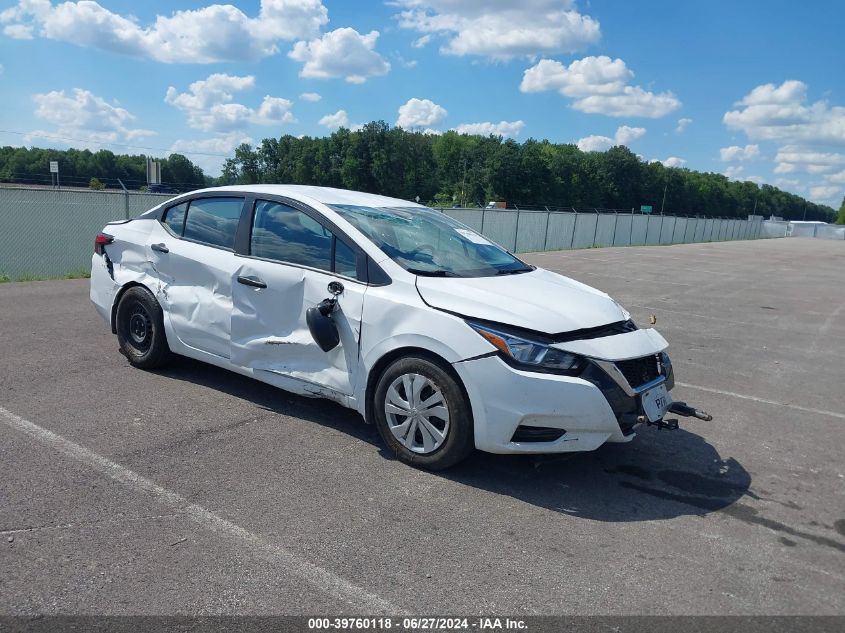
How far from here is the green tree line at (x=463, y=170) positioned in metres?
94.3

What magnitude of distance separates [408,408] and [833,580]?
2.34 metres

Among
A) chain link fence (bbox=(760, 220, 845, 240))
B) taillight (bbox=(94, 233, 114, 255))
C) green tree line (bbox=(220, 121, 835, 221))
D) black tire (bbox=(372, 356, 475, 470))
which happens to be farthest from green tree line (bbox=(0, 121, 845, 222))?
black tire (bbox=(372, 356, 475, 470))

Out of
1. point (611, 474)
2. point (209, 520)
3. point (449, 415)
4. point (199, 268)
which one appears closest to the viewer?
point (209, 520)

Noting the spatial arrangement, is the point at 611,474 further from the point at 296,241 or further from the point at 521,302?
the point at 296,241

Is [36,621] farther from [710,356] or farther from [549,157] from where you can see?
[549,157]

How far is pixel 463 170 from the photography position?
4031 inches

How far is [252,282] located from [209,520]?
198 centimetres

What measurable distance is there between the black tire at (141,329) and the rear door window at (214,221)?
0.68m

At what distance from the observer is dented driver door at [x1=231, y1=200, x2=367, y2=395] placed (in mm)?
4512

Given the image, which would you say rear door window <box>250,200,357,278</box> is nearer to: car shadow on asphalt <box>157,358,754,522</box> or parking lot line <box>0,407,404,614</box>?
car shadow on asphalt <box>157,358,754,522</box>

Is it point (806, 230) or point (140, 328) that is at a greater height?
point (806, 230)

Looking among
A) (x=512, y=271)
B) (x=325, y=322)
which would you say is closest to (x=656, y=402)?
(x=512, y=271)

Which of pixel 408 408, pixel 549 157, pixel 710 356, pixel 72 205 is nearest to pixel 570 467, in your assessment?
pixel 408 408

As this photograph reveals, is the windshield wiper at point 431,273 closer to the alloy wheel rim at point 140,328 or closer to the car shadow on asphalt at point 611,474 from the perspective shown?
the car shadow on asphalt at point 611,474
